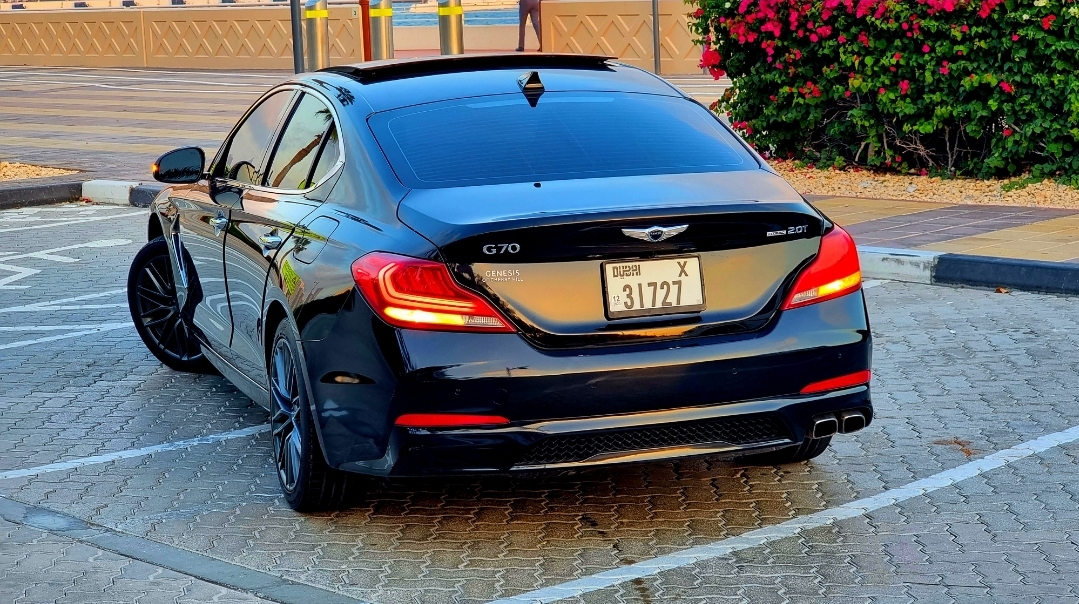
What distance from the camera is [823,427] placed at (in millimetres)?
5125

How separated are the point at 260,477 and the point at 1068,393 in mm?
3394

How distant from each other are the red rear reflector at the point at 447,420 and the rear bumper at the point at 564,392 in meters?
0.02

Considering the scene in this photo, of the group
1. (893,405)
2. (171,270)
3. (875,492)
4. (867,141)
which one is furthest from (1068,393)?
(867,141)

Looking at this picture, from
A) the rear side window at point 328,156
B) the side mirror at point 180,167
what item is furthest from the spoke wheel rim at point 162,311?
the rear side window at point 328,156

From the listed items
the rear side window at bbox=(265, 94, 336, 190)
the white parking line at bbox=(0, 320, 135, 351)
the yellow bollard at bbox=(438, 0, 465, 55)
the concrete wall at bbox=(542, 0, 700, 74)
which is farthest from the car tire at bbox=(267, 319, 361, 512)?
the concrete wall at bbox=(542, 0, 700, 74)

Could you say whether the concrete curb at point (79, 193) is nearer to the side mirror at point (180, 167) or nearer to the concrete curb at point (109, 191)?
the concrete curb at point (109, 191)

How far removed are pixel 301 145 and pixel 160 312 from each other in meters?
2.41

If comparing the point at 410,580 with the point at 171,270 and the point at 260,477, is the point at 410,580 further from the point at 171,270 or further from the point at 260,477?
the point at 171,270

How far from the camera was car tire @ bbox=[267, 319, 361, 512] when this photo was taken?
5375 millimetres

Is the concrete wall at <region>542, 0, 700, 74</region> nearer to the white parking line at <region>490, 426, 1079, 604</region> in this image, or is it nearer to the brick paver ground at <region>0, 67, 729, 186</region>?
the brick paver ground at <region>0, 67, 729, 186</region>

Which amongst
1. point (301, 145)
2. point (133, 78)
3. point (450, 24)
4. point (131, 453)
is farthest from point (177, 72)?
point (301, 145)

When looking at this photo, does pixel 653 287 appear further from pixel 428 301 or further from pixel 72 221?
pixel 72 221

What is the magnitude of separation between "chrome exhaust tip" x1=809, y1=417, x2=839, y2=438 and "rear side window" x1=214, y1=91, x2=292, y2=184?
2.46m

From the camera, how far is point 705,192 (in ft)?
16.8
